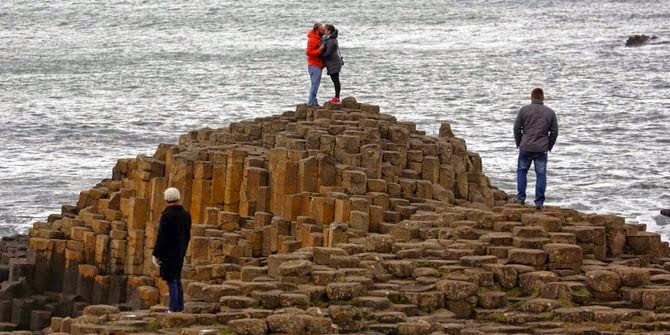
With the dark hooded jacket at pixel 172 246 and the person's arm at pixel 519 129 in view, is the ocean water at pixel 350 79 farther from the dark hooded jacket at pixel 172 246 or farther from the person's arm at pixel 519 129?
the dark hooded jacket at pixel 172 246

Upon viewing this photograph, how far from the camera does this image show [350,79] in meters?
118

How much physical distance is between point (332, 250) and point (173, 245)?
2.77m

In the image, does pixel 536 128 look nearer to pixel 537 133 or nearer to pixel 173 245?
pixel 537 133

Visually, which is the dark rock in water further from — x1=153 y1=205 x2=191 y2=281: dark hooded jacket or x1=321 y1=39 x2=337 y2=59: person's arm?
x1=153 y1=205 x2=191 y2=281: dark hooded jacket

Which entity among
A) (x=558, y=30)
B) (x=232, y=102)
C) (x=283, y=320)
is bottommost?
(x=283, y=320)

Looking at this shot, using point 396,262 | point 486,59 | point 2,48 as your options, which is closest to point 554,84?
point 486,59

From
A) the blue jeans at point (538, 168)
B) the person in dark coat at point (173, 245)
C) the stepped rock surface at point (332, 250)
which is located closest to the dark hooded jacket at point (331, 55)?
the stepped rock surface at point (332, 250)

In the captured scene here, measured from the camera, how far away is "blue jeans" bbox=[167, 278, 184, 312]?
25.9 meters

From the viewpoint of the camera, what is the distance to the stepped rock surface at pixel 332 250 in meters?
25.5

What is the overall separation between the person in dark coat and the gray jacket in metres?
7.70

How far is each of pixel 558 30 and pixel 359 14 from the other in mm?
28000

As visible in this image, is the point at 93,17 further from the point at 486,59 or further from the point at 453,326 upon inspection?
the point at 453,326

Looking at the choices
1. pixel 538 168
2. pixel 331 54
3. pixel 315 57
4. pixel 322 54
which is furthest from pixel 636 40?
pixel 538 168

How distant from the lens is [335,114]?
38875 mm
